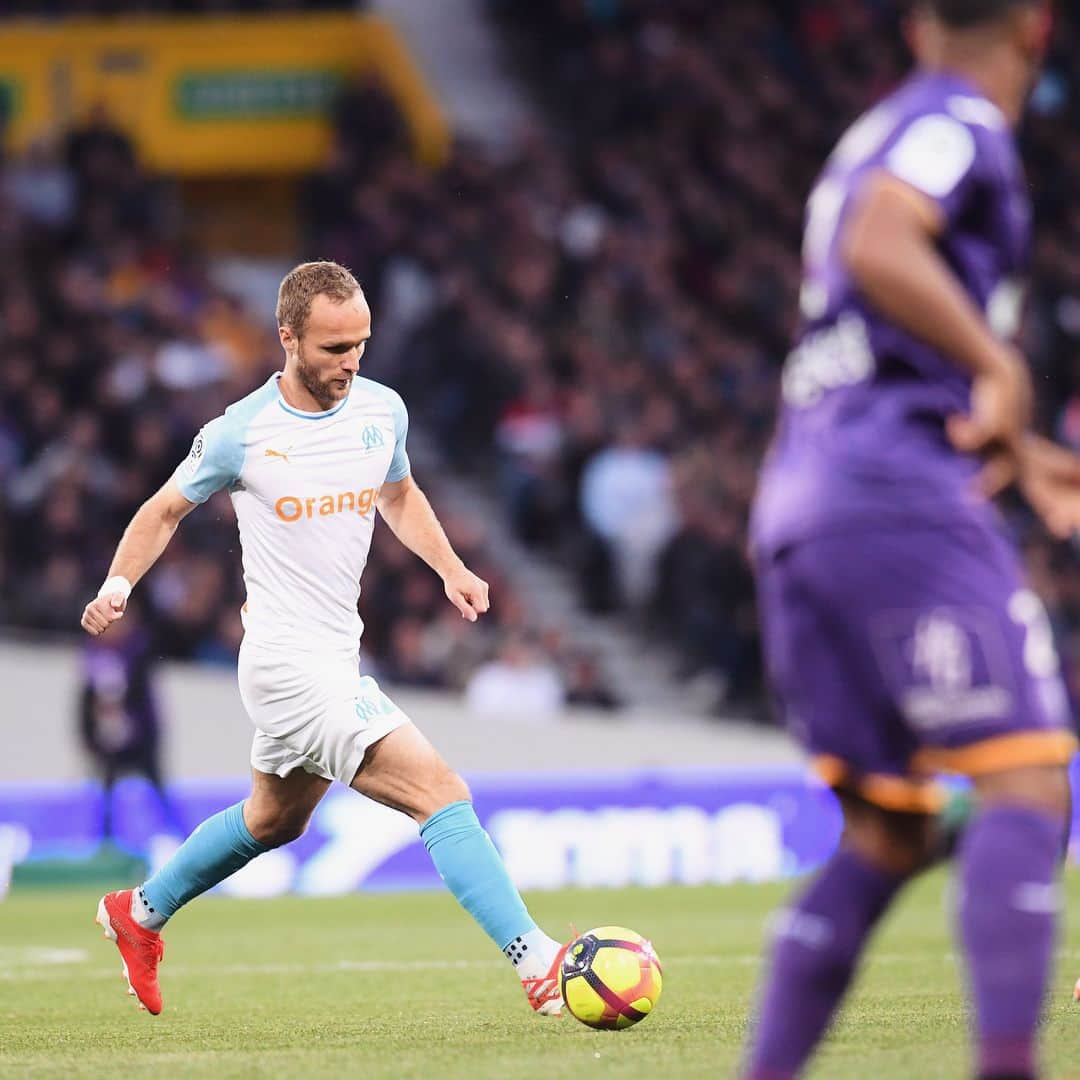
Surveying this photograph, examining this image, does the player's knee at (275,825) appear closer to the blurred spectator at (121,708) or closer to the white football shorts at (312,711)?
the white football shorts at (312,711)

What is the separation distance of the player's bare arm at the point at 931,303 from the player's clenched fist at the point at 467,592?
3.14m

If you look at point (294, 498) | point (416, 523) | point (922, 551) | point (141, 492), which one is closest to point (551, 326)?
point (141, 492)

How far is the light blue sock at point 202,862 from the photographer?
6973 millimetres

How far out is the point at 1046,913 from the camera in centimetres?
377

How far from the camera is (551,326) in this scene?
2033 cm

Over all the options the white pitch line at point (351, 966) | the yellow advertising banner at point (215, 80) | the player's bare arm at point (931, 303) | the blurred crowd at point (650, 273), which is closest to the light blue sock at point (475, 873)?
the white pitch line at point (351, 966)

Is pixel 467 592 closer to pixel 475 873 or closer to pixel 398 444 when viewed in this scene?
pixel 398 444

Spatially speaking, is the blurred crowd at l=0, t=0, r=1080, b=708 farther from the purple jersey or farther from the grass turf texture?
the purple jersey

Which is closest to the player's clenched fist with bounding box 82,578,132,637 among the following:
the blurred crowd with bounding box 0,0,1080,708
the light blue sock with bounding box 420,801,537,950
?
the light blue sock with bounding box 420,801,537,950

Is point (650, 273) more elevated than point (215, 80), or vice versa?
point (215, 80)

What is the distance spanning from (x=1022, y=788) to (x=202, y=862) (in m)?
3.74

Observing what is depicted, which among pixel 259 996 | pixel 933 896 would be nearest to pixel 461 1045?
pixel 259 996

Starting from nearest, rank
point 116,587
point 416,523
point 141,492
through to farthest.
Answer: point 116,587 → point 416,523 → point 141,492

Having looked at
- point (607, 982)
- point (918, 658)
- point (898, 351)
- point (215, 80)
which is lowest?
point (607, 982)
